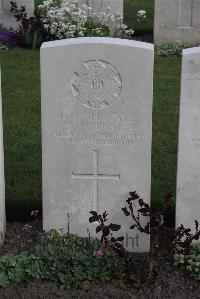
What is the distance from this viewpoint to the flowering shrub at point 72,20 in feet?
37.8

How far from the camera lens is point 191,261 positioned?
534 centimetres

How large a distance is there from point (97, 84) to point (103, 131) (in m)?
0.37

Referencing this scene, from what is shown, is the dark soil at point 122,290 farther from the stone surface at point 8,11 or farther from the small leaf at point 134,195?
the stone surface at point 8,11

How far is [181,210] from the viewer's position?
553 cm

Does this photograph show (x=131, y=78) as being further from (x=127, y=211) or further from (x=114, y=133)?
(x=127, y=211)

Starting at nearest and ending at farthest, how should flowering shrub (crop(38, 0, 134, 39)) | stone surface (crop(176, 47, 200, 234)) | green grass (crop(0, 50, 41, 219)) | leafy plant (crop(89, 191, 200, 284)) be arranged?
leafy plant (crop(89, 191, 200, 284)) → stone surface (crop(176, 47, 200, 234)) → green grass (crop(0, 50, 41, 219)) → flowering shrub (crop(38, 0, 134, 39))

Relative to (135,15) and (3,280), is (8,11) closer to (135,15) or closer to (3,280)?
(135,15)

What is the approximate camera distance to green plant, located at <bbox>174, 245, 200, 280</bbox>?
5297 mm

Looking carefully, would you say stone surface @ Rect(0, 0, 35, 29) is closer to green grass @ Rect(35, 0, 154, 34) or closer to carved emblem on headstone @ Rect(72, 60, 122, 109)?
green grass @ Rect(35, 0, 154, 34)

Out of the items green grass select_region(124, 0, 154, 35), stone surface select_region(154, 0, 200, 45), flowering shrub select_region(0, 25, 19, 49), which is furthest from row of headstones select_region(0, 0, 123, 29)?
green grass select_region(124, 0, 154, 35)

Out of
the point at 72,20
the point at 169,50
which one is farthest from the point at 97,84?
the point at 169,50

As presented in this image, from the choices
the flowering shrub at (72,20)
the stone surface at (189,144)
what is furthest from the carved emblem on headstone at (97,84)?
the flowering shrub at (72,20)

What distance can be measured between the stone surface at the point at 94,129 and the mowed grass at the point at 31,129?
769 millimetres

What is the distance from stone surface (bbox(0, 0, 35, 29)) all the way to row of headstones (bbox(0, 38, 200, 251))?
7.23m
